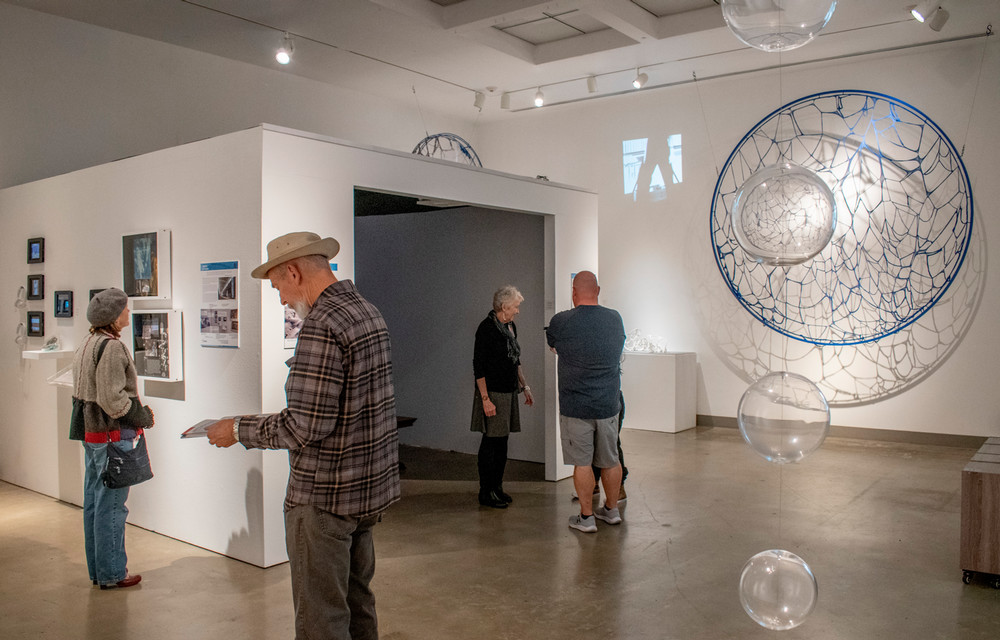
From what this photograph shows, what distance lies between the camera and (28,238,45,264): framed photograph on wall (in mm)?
6179

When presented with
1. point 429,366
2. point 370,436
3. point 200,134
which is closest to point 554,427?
point 429,366

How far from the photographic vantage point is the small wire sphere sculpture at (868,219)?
776 centimetres

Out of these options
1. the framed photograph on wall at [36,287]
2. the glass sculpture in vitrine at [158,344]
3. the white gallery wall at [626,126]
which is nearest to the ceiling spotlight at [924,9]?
the white gallery wall at [626,126]

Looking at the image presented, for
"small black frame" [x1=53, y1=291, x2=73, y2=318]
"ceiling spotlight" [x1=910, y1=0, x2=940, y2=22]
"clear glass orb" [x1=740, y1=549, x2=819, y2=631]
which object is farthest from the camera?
"ceiling spotlight" [x1=910, y1=0, x2=940, y2=22]

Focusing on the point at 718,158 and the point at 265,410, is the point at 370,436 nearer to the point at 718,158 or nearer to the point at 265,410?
the point at 265,410

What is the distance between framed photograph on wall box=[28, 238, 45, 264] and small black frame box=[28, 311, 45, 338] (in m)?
0.41

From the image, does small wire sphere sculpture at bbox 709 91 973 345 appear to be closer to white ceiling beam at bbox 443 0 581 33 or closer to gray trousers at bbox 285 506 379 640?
white ceiling beam at bbox 443 0 581 33

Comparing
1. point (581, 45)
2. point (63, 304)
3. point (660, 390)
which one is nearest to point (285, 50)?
point (581, 45)

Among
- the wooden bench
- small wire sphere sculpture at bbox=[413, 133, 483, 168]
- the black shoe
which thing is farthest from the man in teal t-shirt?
the wooden bench

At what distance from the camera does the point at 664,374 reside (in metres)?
8.73

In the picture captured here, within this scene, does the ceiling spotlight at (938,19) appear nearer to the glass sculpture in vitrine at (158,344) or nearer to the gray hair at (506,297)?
the gray hair at (506,297)

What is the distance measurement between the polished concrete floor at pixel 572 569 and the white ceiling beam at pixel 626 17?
13.1ft

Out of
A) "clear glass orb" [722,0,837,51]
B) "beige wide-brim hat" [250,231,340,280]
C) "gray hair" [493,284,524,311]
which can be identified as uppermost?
"clear glass orb" [722,0,837,51]

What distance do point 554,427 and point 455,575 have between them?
231 cm
